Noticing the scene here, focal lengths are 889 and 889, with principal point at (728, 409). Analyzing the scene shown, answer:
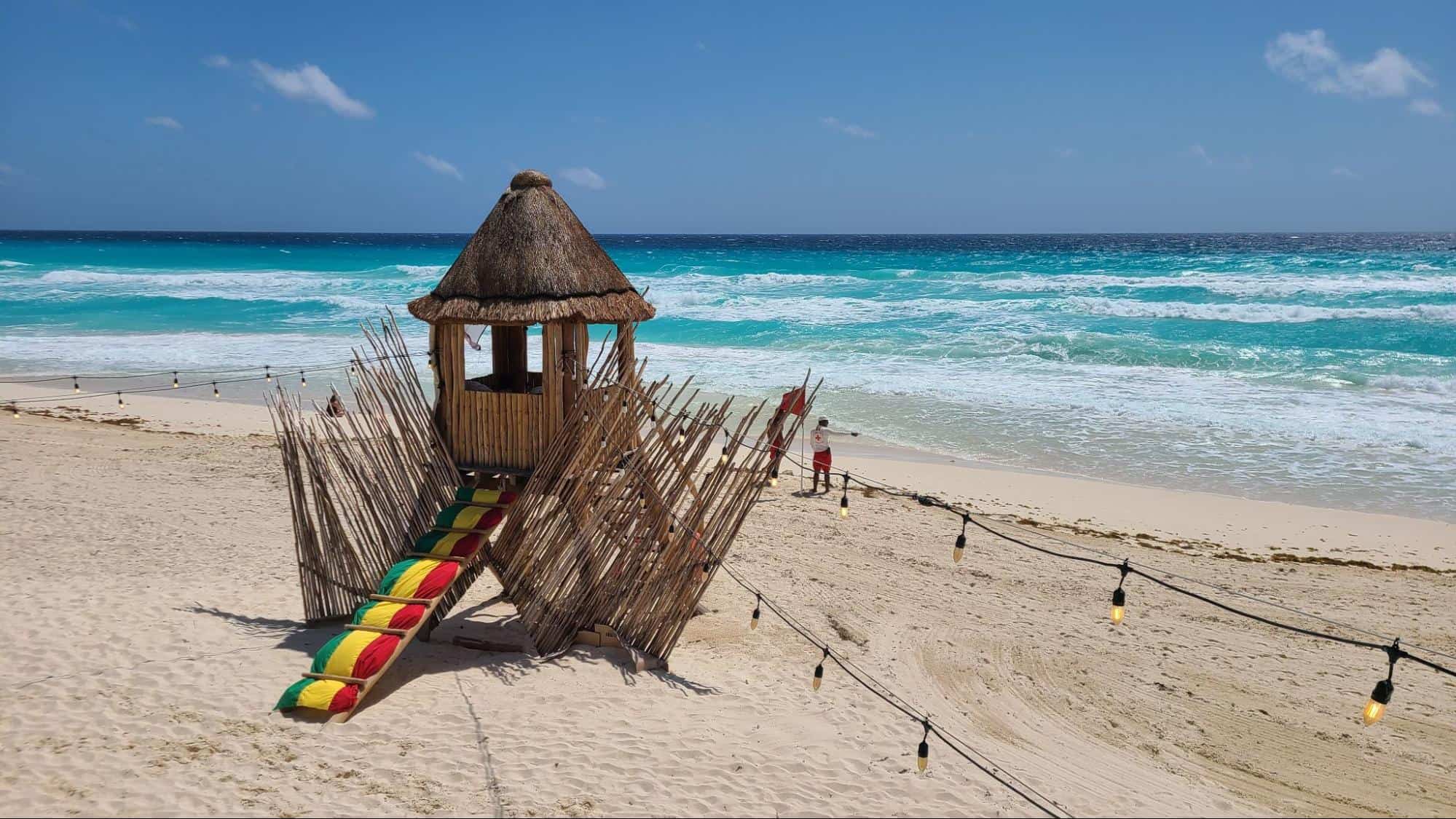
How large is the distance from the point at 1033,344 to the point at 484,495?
22671 millimetres

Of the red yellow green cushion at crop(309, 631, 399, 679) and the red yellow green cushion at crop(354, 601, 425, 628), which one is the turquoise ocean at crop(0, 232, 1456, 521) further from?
the red yellow green cushion at crop(309, 631, 399, 679)

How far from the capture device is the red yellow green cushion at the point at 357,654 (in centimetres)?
593

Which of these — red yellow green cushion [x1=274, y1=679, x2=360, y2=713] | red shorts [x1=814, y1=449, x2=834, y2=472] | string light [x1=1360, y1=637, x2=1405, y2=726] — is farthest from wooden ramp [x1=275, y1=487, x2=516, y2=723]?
red shorts [x1=814, y1=449, x2=834, y2=472]

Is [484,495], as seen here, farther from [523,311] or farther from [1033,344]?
[1033,344]

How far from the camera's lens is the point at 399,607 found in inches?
250

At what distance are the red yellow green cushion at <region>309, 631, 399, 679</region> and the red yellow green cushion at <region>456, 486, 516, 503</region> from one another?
48.8 inches

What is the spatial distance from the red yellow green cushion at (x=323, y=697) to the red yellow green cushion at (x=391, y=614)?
18.6 inches

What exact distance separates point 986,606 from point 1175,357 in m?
18.2

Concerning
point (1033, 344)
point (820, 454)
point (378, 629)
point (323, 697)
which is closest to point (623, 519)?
point (378, 629)

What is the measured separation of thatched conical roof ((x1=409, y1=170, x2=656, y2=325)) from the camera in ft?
22.0

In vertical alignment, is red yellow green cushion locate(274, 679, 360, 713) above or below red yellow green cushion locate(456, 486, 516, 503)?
below

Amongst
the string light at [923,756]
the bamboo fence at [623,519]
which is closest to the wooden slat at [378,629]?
the bamboo fence at [623,519]

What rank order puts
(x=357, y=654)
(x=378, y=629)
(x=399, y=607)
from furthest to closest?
(x=399, y=607)
(x=378, y=629)
(x=357, y=654)

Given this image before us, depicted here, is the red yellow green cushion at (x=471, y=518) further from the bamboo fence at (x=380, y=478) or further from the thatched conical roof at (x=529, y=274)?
the thatched conical roof at (x=529, y=274)
